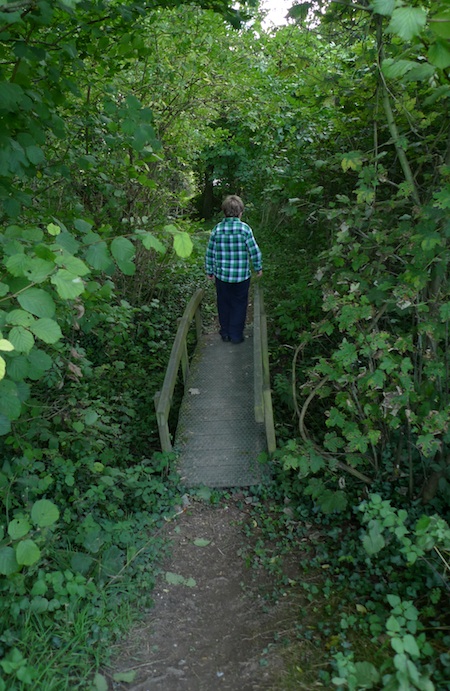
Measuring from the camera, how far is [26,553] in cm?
268

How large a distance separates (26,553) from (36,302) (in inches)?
54.7

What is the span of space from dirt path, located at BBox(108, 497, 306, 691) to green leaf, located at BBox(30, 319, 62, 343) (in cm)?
201

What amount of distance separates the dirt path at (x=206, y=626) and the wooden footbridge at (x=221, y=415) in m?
0.66

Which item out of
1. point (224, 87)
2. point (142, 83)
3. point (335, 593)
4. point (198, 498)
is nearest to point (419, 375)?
point (335, 593)

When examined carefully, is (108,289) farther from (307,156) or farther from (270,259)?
(270,259)

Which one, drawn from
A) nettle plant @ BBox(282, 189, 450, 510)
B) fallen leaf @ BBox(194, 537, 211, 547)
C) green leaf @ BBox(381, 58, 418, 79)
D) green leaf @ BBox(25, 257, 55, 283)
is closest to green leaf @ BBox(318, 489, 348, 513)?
nettle plant @ BBox(282, 189, 450, 510)

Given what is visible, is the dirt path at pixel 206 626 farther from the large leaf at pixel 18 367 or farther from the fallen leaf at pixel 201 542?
the large leaf at pixel 18 367

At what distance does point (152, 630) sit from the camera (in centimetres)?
317

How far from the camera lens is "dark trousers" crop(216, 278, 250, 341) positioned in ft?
21.3

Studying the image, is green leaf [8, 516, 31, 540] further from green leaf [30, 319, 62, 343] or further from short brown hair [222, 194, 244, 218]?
short brown hair [222, 194, 244, 218]

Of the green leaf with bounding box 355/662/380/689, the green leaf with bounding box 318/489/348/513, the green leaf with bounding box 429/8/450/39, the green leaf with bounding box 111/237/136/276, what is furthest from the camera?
the green leaf with bounding box 318/489/348/513

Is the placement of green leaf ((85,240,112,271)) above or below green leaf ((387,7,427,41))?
below

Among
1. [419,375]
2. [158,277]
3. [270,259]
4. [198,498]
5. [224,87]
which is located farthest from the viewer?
[270,259]

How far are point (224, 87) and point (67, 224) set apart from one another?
13.4ft
